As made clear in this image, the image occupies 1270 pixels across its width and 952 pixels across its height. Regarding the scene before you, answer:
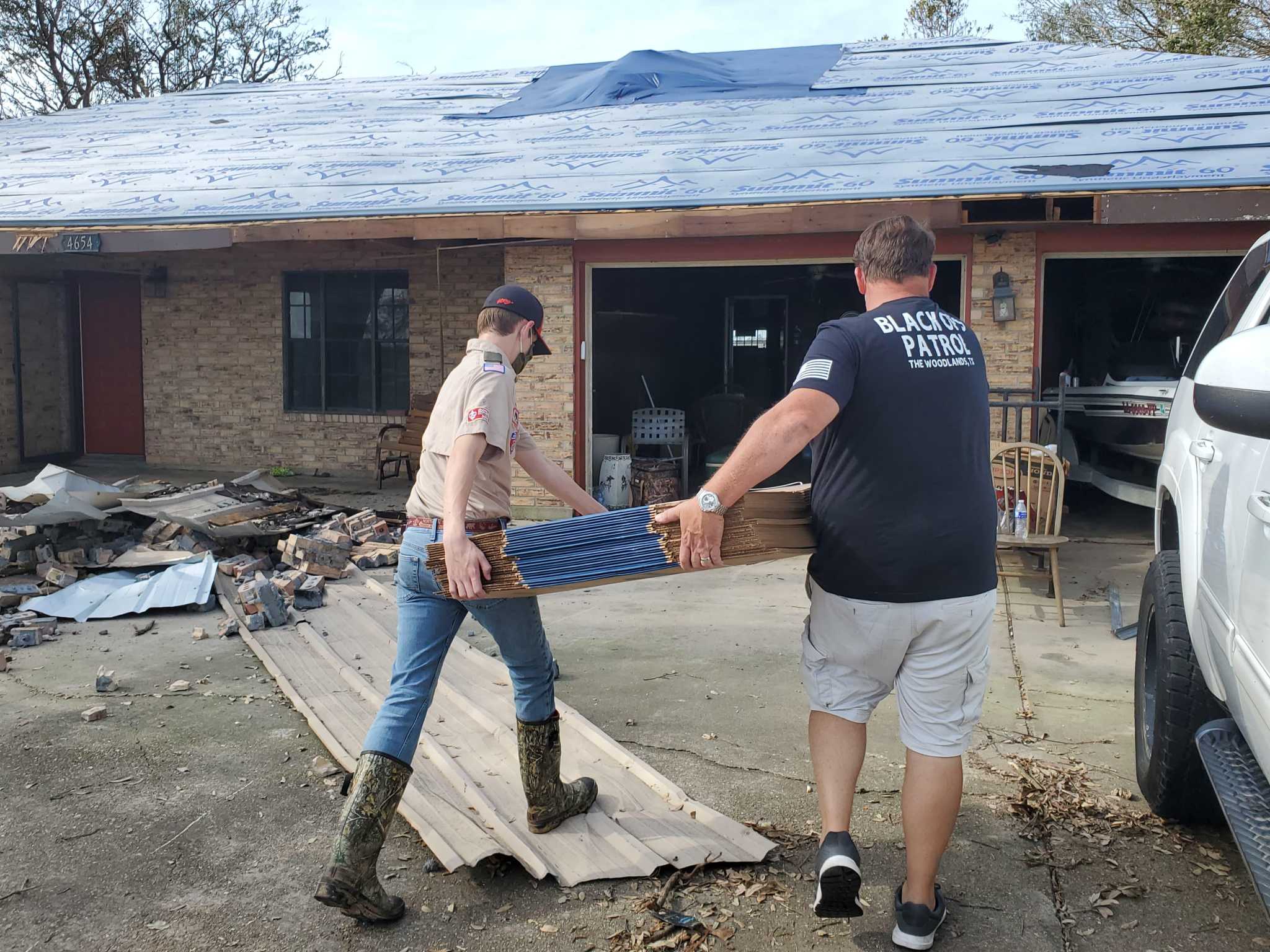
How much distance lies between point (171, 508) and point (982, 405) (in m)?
7.33

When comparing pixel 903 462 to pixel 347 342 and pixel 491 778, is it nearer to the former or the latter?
pixel 491 778

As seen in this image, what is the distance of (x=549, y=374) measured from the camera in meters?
10.4

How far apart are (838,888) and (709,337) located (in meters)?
14.8

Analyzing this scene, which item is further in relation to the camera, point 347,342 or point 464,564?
point 347,342

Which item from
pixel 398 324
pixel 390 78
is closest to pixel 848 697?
pixel 398 324

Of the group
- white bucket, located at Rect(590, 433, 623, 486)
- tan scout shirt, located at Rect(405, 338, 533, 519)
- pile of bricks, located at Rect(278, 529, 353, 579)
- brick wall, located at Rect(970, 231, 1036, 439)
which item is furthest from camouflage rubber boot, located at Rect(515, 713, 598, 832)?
white bucket, located at Rect(590, 433, 623, 486)

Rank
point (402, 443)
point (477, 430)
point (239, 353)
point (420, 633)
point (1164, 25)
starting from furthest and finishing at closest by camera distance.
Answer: point (1164, 25)
point (239, 353)
point (402, 443)
point (420, 633)
point (477, 430)

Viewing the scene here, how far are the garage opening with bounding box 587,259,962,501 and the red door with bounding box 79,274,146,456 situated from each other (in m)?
6.57

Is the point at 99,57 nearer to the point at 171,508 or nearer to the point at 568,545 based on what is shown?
the point at 171,508

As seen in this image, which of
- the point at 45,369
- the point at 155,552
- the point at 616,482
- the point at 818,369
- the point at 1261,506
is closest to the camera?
the point at 1261,506

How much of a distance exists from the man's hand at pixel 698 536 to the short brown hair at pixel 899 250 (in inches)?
33.4

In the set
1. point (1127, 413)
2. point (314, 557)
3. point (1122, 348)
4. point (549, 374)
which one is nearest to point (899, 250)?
point (314, 557)

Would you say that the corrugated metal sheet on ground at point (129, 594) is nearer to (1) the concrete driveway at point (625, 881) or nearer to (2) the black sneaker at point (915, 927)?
(1) the concrete driveway at point (625, 881)

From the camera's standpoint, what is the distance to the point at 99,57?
2683 centimetres
